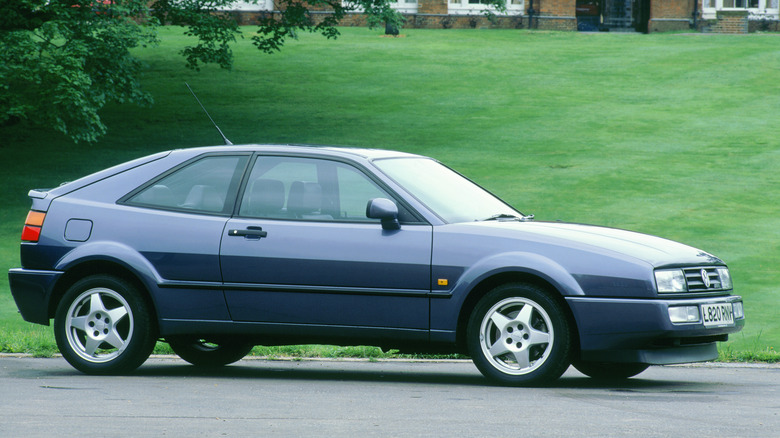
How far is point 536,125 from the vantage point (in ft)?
89.2

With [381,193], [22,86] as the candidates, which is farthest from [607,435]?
[22,86]

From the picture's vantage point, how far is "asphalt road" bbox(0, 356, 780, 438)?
6.05m

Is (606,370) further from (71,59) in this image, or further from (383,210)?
(71,59)

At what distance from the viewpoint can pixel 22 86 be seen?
30.2m

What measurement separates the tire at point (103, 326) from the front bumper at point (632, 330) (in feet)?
10.2

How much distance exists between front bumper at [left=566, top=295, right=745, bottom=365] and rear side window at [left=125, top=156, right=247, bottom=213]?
2.60 m

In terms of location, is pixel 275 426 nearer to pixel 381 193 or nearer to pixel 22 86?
pixel 381 193

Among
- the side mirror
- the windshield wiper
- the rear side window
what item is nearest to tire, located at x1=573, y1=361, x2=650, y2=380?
the windshield wiper

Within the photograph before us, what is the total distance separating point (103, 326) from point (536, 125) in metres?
19.7

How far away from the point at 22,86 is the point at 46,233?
2293cm

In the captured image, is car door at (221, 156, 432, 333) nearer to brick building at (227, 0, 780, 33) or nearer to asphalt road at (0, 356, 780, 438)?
asphalt road at (0, 356, 780, 438)

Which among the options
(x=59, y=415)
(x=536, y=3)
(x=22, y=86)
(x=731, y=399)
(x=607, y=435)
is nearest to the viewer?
(x=607, y=435)

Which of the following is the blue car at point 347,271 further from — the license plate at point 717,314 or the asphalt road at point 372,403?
the asphalt road at point 372,403

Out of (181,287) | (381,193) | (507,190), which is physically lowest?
(507,190)
